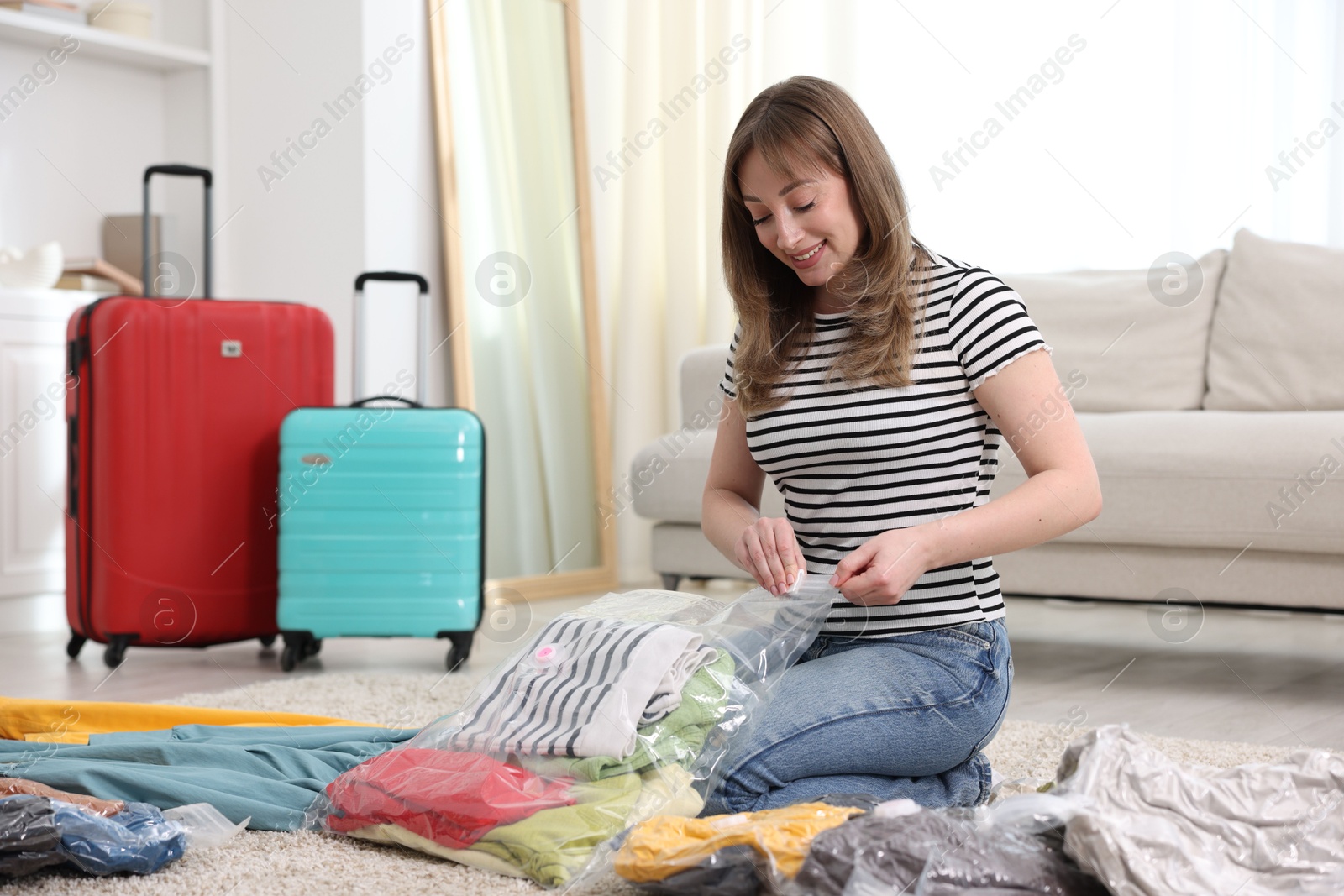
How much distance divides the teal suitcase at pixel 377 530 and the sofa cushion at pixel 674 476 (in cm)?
48

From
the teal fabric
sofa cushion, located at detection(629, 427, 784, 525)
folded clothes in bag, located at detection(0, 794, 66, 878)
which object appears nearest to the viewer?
folded clothes in bag, located at detection(0, 794, 66, 878)

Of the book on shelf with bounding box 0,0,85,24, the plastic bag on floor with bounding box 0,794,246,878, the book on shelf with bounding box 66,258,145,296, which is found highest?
the book on shelf with bounding box 0,0,85,24

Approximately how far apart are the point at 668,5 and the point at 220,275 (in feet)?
5.00

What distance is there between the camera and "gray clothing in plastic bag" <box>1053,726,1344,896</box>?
878mm

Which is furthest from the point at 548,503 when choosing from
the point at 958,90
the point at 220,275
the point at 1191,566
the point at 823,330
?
the point at 823,330

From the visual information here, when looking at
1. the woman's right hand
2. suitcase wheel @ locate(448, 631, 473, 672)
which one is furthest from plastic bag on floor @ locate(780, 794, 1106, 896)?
suitcase wheel @ locate(448, 631, 473, 672)

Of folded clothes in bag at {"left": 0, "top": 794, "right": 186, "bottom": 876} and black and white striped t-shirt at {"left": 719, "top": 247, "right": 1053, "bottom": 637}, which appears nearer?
folded clothes in bag at {"left": 0, "top": 794, "right": 186, "bottom": 876}

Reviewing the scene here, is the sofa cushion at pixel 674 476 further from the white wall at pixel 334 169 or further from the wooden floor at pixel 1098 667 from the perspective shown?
the white wall at pixel 334 169

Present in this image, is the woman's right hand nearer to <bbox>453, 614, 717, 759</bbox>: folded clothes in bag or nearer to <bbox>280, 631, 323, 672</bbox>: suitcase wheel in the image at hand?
<bbox>453, 614, 717, 759</bbox>: folded clothes in bag

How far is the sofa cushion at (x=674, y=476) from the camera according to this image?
104 inches

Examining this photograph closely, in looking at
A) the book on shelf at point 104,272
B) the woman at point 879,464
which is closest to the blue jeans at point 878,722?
the woman at point 879,464

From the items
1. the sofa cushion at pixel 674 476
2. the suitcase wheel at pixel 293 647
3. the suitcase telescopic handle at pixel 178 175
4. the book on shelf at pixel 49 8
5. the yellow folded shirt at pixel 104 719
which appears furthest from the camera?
the book on shelf at pixel 49 8

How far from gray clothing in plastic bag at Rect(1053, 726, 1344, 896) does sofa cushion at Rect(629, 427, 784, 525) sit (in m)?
1.61

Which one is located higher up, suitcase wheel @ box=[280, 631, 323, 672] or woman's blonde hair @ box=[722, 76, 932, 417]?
woman's blonde hair @ box=[722, 76, 932, 417]
